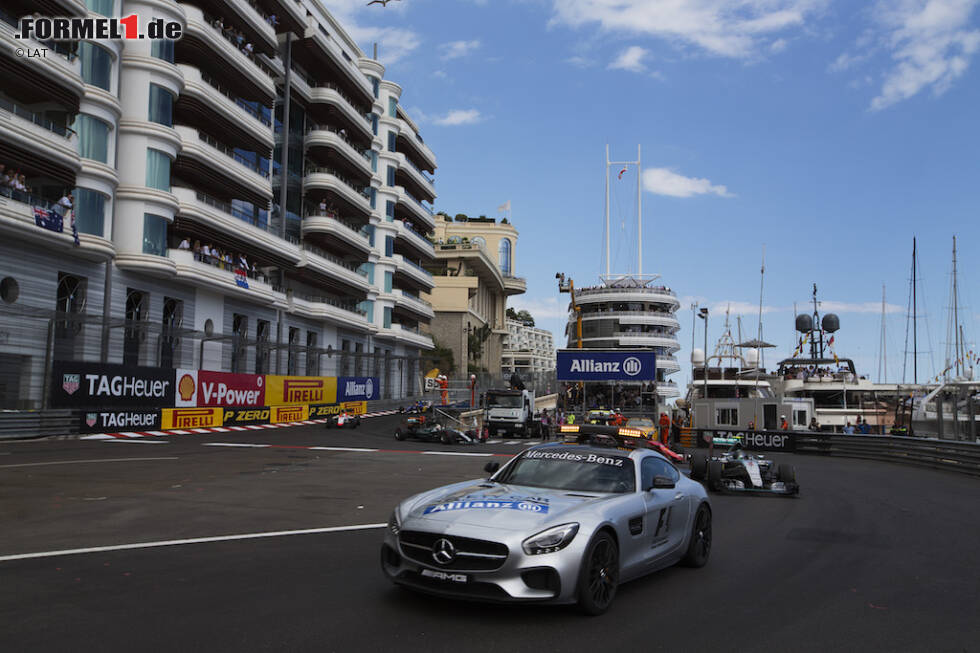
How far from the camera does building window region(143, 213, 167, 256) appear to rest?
33.7m

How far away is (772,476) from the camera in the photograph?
1612cm

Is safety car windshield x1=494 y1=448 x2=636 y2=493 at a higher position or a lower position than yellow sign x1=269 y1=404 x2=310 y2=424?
higher

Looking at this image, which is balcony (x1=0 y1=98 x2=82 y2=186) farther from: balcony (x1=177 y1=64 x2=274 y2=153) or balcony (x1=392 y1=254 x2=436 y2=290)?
balcony (x1=392 y1=254 x2=436 y2=290)

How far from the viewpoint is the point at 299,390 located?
4031 cm

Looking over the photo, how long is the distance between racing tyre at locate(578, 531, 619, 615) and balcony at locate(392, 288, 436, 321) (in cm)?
5992

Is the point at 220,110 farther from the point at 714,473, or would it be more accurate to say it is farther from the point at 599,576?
the point at 599,576

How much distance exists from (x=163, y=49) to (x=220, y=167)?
21.1 ft

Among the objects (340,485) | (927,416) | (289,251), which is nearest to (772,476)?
(340,485)

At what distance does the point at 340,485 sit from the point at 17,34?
21.9 metres

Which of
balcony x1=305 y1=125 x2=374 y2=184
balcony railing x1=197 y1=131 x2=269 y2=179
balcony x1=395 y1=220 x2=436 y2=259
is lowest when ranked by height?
balcony railing x1=197 y1=131 x2=269 y2=179

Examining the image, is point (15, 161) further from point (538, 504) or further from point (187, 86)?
point (538, 504)

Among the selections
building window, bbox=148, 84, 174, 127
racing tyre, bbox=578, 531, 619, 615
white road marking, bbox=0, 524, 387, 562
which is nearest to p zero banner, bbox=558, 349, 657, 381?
building window, bbox=148, 84, 174, 127

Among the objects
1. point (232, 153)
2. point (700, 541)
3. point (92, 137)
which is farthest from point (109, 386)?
point (700, 541)

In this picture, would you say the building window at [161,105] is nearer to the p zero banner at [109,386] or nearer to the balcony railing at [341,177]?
the p zero banner at [109,386]
